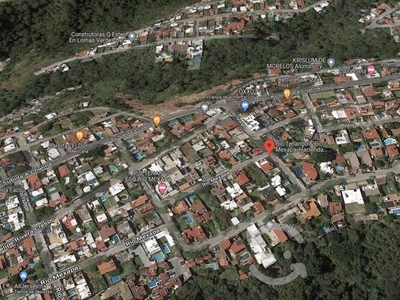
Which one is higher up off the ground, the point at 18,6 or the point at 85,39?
the point at 18,6

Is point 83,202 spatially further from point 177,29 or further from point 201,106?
point 177,29

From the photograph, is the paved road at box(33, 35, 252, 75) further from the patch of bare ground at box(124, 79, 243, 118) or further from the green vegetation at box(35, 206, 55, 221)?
the green vegetation at box(35, 206, 55, 221)

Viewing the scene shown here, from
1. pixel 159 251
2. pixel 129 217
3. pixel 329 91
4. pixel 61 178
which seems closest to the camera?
pixel 159 251

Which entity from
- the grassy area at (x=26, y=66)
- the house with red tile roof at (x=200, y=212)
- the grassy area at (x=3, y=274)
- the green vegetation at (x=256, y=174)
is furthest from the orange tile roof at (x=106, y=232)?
the grassy area at (x=26, y=66)

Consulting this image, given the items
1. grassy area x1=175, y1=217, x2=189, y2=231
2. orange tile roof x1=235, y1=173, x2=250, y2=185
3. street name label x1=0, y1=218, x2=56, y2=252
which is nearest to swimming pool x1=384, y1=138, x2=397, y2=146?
orange tile roof x1=235, y1=173, x2=250, y2=185

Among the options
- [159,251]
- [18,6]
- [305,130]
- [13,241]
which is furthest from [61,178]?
[18,6]

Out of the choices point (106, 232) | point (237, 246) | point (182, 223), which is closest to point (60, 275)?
point (106, 232)

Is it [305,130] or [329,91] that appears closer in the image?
[305,130]
